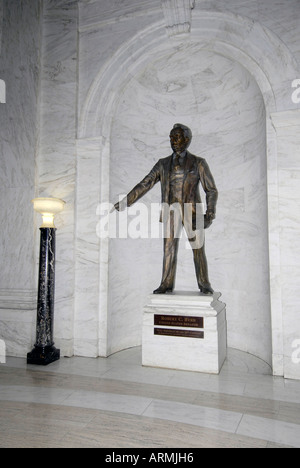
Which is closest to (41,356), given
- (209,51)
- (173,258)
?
(173,258)

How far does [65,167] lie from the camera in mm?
4598

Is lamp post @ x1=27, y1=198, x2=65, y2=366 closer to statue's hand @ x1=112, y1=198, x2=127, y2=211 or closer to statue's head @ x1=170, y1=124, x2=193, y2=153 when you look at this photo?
statue's hand @ x1=112, y1=198, x2=127, y2=211

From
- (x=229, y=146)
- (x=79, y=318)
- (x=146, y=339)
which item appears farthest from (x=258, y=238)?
(x=79, y=318)

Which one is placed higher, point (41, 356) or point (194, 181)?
point (194, 181)

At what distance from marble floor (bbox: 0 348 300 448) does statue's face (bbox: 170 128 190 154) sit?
2.70 metres

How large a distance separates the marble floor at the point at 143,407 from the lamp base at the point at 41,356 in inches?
3.8

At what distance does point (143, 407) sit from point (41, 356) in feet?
5.73

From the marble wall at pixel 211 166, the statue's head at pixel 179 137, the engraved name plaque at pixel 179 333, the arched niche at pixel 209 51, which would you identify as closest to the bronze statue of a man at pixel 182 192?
the statue's head at pixel 179 137

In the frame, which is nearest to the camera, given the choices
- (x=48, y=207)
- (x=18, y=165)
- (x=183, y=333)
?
(x=183, y=333)

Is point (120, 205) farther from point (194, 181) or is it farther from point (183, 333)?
point (183, 333)

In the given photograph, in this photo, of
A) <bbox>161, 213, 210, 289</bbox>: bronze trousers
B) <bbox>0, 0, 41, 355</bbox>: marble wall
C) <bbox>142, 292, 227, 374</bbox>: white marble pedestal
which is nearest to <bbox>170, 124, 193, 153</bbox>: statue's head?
<bbox>161, 213, 210, 289</bbox>: bronze trousers

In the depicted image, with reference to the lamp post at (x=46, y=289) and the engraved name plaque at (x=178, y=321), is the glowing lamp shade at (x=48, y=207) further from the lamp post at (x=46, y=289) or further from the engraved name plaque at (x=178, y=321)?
the engraved name plaque at (x=178, y=321)

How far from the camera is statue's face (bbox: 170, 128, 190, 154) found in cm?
407

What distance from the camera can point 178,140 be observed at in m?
4.08
